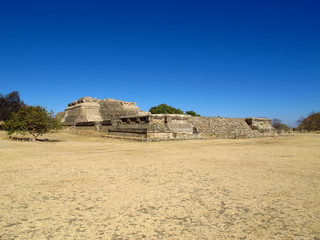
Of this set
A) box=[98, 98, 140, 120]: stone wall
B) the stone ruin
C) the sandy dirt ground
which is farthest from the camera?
box=[98, 98, 140, 120]: stone wall

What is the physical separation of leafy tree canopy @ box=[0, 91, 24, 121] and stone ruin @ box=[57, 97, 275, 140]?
6.40 metres

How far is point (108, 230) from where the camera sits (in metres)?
2.73

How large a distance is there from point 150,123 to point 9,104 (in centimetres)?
2418

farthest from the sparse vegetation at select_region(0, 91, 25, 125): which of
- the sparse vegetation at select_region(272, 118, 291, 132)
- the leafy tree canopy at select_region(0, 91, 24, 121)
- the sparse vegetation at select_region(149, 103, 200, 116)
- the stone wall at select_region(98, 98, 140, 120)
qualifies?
the sparse vegetation at select_region(272, 118, 291, 132)

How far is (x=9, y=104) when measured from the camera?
30.4 m

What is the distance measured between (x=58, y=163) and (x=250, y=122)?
2343 centimetres

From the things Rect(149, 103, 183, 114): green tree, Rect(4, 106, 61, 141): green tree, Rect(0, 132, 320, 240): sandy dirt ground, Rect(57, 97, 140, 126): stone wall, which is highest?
Rect(149, 103, 183, 114): green tree

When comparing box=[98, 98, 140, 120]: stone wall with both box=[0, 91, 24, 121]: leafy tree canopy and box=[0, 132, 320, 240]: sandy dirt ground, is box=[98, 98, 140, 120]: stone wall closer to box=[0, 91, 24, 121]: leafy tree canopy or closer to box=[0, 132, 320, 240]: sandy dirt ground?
box=[0, 91, 24, 121]: leafy tree canopy

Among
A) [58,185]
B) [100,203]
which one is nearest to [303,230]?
[100,203]

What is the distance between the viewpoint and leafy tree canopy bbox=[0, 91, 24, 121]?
2916 centimetres

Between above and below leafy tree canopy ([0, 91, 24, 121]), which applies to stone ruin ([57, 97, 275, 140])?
below

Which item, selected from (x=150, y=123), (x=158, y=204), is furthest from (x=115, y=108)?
(x=158, y=204)

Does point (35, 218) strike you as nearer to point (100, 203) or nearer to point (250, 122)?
point (100, 203)

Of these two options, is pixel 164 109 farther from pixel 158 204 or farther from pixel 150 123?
pixel 158 204
